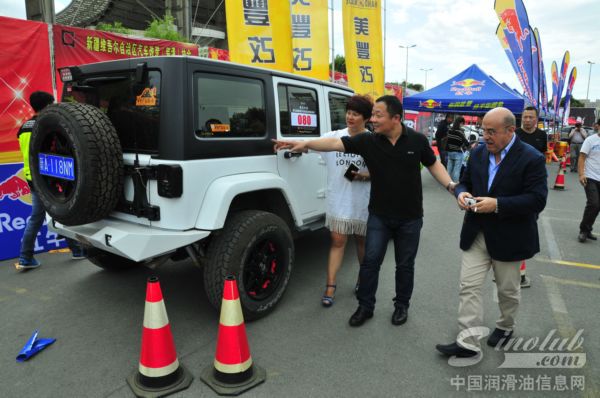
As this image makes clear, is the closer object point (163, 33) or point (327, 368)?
point (327, 368)

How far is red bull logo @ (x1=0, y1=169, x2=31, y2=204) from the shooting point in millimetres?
4820

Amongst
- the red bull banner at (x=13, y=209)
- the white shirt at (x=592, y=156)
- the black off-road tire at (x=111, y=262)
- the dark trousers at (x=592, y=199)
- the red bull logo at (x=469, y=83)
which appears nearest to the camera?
the black off-road tire at (x=111, y=262)

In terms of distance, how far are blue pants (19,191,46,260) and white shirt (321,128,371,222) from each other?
11.0 ft

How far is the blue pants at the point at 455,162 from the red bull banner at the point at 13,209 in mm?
9102

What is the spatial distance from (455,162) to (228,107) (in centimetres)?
860

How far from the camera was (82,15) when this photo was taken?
96.6 feet

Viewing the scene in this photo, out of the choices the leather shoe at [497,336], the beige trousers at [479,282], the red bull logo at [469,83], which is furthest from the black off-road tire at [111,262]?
the red bull logo at [469,83]

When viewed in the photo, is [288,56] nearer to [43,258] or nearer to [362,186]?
[362,186]

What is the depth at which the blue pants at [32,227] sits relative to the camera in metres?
4.41

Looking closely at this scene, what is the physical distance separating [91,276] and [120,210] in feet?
5.62

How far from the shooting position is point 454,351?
2777 mm

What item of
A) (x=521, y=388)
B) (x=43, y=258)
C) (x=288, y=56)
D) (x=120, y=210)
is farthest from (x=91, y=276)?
(x=288, y=56)

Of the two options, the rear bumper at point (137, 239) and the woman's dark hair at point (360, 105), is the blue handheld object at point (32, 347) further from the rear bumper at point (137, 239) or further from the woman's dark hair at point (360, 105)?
the woman's dark hair at point (360, 105)

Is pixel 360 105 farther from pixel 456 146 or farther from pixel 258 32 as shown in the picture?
pixel 456 146
